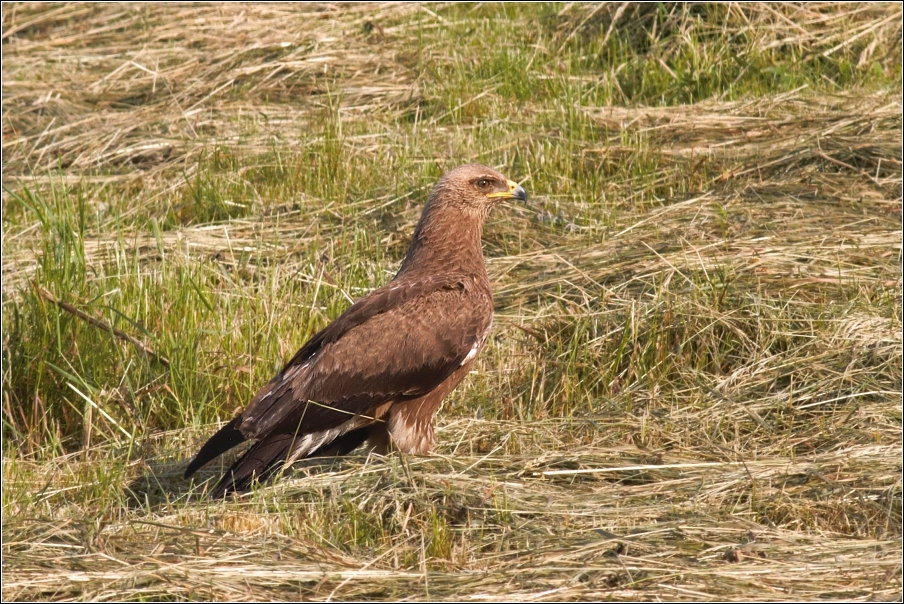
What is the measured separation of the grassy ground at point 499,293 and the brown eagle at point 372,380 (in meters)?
0.18

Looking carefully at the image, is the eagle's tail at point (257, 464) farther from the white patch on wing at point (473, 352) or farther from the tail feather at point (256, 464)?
the white patch on wing at point (473, 352)

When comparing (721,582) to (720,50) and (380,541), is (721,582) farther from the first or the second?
(720,50)

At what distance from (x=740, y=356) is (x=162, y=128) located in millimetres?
4815

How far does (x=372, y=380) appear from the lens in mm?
4840

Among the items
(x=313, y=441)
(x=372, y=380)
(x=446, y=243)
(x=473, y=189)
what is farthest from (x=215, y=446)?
(x=473, y=189)

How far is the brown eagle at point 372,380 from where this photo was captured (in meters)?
4.71

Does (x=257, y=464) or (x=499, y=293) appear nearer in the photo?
(x=257, y=464)

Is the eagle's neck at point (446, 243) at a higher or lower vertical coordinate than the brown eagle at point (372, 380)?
higher

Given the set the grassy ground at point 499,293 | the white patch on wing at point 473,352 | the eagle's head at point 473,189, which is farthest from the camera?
the eagle's head at point 473,189

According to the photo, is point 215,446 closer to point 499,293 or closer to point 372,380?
point 372,380

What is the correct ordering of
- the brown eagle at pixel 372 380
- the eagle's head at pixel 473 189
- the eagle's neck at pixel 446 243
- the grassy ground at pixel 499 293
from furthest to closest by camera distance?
the eagle's head at pixel 473 189 → the eagle's neck at pixel 446 243 → the brown eagle at pixel 372 380 → the grassy ground at pixel 499 293

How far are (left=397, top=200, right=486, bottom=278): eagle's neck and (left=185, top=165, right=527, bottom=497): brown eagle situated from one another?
10 centimetres

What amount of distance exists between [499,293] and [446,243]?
98cm

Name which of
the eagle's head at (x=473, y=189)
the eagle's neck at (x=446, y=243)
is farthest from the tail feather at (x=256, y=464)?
the eagle's head at (x=473, y=189)
